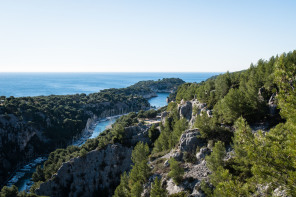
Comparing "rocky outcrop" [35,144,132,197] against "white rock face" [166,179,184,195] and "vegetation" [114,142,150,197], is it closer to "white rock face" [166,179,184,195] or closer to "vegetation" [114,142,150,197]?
"vegetation" [114,142,150,197]

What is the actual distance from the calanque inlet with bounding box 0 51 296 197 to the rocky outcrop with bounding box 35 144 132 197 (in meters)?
0.30

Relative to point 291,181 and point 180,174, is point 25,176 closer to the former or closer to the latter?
point 180,174

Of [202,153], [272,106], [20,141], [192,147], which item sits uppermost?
[272,106]

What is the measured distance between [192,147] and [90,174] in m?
41.8

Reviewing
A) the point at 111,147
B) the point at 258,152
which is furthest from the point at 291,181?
the point at 111,147

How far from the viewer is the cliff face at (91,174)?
197ft

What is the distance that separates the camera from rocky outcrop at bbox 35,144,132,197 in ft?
198

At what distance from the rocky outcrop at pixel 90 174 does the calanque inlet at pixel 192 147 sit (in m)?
0.30

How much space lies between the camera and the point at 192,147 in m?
34.2

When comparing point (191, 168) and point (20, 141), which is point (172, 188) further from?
point (20, 141)

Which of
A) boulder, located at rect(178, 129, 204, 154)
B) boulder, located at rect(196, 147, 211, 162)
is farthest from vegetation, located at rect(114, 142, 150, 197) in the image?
boulder, located at rect(196, 147, 211, 162)

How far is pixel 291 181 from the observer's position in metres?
11.3

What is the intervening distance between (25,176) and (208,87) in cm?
9139

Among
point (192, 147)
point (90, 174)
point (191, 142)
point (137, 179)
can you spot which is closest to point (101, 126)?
point (90, 174)
